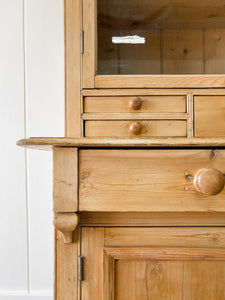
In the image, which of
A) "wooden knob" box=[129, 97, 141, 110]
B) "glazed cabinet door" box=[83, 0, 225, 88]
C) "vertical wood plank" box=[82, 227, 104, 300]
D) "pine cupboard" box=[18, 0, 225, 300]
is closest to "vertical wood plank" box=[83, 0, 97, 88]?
"glazed cabinet door" box=[83, 0, 225, 88]

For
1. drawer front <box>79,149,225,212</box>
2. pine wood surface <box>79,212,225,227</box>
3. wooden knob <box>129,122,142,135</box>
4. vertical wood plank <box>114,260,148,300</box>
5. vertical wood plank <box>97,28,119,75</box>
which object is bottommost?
vertical wood plank <box>114,260,148,300</box>

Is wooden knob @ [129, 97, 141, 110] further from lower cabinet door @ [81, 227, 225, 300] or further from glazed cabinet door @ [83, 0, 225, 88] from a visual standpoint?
lower cabinet door @ [81, 227, 225, 300]

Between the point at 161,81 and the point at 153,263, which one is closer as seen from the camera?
the point at 153,263

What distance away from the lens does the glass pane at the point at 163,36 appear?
70 centimetres

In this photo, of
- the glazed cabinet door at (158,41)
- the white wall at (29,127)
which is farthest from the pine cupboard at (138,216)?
the white wall at (29,127)

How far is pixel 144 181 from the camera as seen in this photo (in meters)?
0.43

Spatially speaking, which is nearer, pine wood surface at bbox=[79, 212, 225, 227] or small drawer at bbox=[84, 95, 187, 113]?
pine wood surface at bbox=[79, 212, 225, 227]

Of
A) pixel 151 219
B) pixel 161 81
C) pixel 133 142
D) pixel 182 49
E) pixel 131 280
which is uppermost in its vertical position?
pixel 182 49

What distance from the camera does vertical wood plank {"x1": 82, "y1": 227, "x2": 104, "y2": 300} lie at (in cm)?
46

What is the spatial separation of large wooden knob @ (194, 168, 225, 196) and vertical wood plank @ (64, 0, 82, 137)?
341 millimetres

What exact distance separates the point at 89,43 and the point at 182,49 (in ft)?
0.86

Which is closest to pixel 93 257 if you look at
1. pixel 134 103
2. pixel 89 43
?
pixel 134 103

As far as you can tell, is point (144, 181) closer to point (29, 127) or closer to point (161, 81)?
point (161, 81)

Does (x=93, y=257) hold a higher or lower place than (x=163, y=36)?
lower
